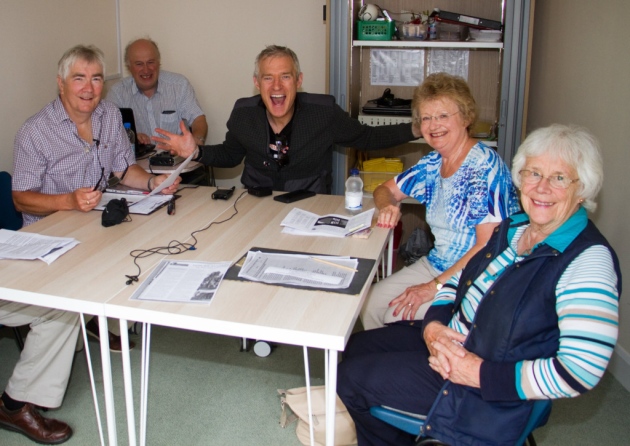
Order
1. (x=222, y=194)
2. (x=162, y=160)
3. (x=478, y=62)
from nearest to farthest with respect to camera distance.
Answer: (x=222, y=194)
(x=162, y=160)
(x=478, y=62)

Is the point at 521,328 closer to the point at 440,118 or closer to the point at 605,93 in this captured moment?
the point at 440,118

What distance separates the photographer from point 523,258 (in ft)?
5.28

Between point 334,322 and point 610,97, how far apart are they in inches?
67.1

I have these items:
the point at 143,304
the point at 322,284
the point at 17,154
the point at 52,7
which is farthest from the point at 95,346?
the point at 52,7

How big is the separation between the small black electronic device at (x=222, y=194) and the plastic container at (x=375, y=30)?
1.30m

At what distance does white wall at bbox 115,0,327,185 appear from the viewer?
13.5ft

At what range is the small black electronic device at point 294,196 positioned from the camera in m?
2.69

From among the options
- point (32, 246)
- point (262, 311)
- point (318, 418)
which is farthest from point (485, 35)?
point (32, 246)

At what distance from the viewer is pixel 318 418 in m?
2.13

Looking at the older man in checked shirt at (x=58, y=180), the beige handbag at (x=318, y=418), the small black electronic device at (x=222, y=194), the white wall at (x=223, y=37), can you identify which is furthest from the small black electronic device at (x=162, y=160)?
the beige handbag at (x=318, y=418)

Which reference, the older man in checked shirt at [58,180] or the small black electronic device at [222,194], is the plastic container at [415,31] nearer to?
the small black electronic device at [222,194]

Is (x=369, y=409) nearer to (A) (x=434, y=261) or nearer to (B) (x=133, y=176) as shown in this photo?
(A) (x=434, y=261)

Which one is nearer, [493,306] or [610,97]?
[493,306]

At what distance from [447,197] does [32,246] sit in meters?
1.44
